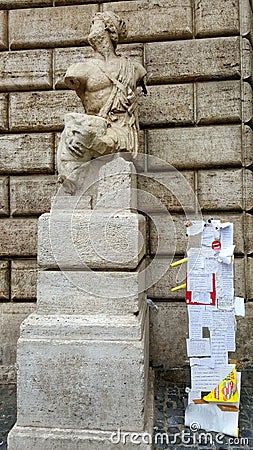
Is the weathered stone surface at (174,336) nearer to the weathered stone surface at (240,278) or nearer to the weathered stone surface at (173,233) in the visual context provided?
the weathered stone surface at (240,278)

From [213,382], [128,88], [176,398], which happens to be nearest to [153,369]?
[176,398]

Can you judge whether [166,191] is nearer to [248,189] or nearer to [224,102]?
[248,189]

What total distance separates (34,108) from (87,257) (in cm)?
235

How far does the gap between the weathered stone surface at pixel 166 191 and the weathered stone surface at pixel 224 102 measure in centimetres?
65

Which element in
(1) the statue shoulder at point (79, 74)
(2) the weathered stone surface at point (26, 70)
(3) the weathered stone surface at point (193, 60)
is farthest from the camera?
(2) the weathered stone surface at point (26, 70)

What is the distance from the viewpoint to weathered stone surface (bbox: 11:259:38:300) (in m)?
4.49

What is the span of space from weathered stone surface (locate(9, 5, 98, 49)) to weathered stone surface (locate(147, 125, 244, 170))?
139 cm

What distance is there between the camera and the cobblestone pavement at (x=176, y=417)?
2.96 metres

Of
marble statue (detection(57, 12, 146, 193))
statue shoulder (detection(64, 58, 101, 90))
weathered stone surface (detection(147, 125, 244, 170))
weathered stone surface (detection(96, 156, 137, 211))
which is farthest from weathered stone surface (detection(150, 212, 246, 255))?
statue shoulder (detection(64, 58, 101, 90))

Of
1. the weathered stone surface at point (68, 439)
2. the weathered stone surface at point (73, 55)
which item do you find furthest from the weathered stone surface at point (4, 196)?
the weathered stone surface at point (68, 439)

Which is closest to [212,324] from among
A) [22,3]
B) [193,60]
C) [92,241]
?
[92,241]

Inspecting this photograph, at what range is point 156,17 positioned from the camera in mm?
4473

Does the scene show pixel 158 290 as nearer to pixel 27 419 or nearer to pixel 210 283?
pixel 210 283

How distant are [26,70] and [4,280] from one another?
2.32m
